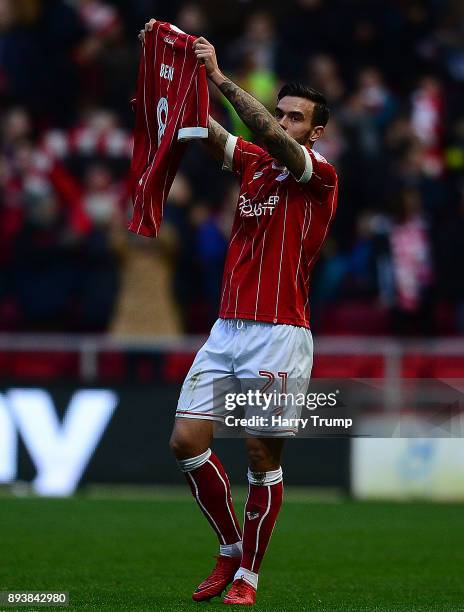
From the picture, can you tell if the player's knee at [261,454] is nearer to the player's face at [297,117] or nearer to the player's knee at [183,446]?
the player's knee at [183,446]

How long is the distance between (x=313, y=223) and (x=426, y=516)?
17.0 ft

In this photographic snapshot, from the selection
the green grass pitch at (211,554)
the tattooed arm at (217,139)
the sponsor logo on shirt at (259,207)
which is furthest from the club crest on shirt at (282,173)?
the green grass pitch at (211,554)

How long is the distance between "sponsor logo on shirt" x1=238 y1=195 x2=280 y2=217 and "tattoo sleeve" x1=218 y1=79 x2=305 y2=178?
218 millimetres

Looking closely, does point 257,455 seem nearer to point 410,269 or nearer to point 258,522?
point 258,522

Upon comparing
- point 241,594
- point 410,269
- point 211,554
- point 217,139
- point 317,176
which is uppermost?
point 217,139

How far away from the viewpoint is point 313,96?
24.0 feet

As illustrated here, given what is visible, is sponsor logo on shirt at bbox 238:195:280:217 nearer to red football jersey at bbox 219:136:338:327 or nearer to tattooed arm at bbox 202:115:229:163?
red football jersey at bbox 219:136:338:327

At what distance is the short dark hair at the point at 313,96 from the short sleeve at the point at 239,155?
0.31m

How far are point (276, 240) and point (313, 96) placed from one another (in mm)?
760

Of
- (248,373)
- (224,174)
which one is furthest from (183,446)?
(224,174)

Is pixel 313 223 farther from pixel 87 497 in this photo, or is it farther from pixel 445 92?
pixel 445 92

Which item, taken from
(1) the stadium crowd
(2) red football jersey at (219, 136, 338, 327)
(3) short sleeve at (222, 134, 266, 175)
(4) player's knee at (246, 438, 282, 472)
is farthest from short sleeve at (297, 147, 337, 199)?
(1) the stadium crowd

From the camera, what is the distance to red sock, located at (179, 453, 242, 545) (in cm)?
720

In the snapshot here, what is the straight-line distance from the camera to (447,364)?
523 inches
